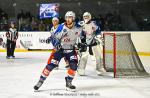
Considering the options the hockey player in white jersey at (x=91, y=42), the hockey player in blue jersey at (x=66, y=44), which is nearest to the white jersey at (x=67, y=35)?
the hockey player in blue jersey at (x=66, y=44)

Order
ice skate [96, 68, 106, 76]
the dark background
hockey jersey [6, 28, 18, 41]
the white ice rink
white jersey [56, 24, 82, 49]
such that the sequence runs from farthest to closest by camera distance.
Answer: the dark background < hockey jersey [6, 28, 18, 41] < ice skate [96, 68, 106, 76] < white jersey [56, 24, 82, 49] < the white ice rink

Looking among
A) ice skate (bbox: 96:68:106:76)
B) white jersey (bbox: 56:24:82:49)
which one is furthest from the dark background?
white jersey (bbox: 56:24:82:49)

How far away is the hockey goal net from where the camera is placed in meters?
8.29

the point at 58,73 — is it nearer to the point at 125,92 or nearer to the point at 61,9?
the point at 125,92

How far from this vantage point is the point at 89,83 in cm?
736

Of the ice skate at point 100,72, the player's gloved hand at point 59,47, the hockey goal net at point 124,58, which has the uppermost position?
the player's gloved hand at point 59,47

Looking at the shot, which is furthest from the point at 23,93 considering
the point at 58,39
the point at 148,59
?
the point at 148,59

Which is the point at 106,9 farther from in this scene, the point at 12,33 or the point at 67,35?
the point at 67,35

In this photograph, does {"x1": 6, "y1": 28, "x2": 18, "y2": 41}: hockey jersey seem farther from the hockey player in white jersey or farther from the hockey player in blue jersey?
the hockey player in blue jersey

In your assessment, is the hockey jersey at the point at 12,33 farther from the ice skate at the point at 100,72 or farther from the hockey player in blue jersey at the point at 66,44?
the hockey player in blue jersey at the point at 66,44

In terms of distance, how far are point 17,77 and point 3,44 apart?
22.8 feet

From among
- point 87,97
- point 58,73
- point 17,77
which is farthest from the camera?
point 58,73

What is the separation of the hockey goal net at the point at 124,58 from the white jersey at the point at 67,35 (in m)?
1.98

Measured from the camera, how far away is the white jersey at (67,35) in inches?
246
